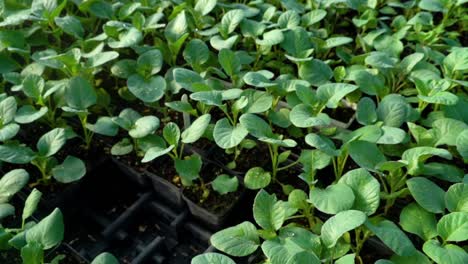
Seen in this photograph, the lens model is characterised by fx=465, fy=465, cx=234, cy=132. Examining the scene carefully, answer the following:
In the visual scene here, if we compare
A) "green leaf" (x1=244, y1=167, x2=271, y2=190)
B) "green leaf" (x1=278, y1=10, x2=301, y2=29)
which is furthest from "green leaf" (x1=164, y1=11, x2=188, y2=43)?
"green leaf" (x1=244, y1=167, x2=271, y2=190)

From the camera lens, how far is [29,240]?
999 millimetres

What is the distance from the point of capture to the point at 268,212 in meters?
1.05

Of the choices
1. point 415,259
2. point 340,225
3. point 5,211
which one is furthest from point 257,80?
point 5,211

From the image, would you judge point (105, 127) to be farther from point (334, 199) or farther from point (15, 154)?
point (334, 199)

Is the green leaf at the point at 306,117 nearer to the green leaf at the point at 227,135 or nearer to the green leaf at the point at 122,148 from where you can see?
the green leaf at the point at 227,135

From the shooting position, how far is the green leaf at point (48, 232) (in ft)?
3.27

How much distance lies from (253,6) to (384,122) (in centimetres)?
73

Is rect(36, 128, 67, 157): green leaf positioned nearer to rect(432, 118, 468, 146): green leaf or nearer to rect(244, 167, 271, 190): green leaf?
rect(244, 167, 271, 190): green leaf

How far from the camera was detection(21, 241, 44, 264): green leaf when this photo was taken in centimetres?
96

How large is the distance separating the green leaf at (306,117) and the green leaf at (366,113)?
14 cm

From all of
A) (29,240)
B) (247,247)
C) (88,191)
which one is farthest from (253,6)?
(29,240)

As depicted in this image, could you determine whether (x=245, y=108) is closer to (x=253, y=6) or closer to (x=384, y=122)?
(x=384, y=122)

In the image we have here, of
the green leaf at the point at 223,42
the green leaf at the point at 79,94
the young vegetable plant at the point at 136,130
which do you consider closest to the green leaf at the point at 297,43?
the green leaf at the point at 223,42

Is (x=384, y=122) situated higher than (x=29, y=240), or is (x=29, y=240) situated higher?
(x=384, y=122)
